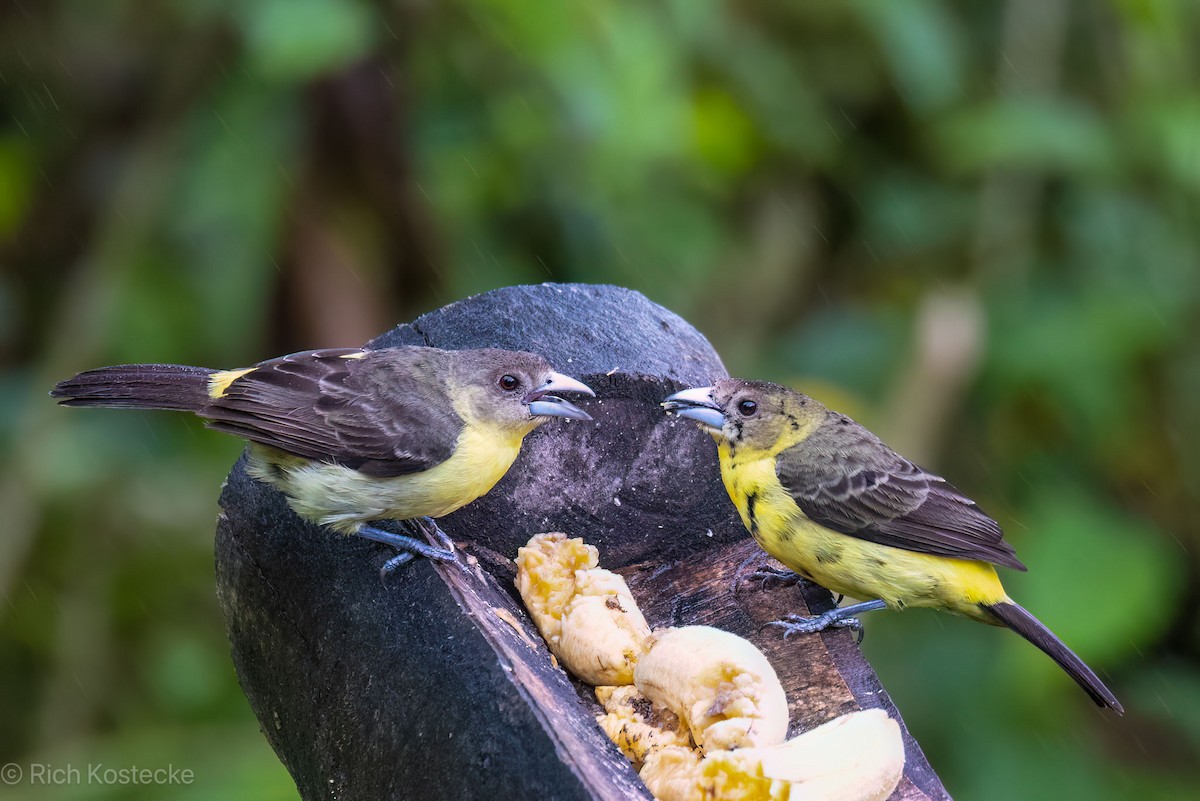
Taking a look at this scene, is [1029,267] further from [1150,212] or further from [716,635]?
[716,635]

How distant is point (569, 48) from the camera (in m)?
5.23

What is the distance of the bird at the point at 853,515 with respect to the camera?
3.44m

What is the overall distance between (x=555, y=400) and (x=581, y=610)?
57cm

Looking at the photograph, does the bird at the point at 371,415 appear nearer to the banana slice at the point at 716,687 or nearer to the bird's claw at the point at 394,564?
the bird's claw at the point at 394,564

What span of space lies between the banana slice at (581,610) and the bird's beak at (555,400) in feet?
1.01

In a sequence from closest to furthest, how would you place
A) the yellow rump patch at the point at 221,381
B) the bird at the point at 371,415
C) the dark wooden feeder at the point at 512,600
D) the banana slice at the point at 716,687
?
1. the dark wooden feeder at the point at 512,600
2. the banana slice at the point at 716,687
3. the bird at the point at 371,415
4. the yellow rump patch at the point at 221,381

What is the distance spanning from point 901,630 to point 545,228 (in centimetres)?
249

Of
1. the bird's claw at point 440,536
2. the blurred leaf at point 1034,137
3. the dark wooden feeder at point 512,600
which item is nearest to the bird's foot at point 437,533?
the bird's claw at point 440,536

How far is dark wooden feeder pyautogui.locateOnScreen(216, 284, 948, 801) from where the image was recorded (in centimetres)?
228

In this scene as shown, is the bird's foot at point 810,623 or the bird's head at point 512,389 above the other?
the bird's head at point 512,389

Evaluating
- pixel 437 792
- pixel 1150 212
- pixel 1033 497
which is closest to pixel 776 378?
pixel 1033 497

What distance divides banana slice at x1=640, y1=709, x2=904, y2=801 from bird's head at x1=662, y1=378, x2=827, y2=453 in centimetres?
98

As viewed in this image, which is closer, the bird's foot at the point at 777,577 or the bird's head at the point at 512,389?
the bird's head at the point at 512,389

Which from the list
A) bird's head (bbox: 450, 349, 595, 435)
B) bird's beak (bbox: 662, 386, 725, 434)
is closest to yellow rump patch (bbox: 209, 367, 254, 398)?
bird's head (bbox: 450, 349, 595, 435)
